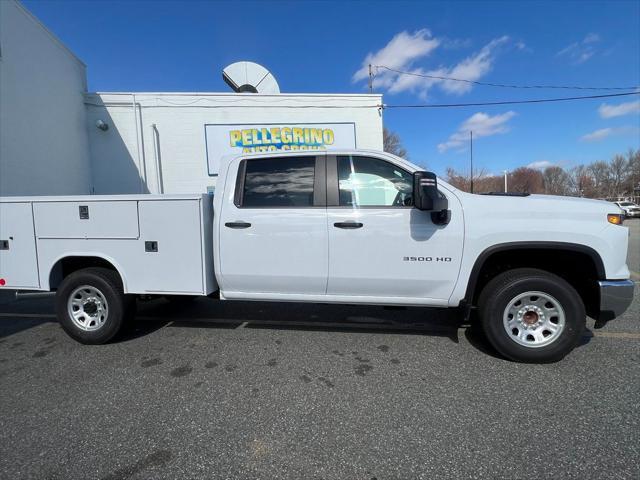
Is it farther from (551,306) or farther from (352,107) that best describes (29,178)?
(551,306)

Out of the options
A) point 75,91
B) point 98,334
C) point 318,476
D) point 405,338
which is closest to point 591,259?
point 405,338

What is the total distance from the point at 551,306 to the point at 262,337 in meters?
3.03

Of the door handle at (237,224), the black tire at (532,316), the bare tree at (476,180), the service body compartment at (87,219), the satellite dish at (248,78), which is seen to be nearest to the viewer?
the black tire at (532,316)

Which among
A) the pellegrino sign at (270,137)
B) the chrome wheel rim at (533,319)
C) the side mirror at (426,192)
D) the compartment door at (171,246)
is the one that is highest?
the pellegrino sign at (270,137)

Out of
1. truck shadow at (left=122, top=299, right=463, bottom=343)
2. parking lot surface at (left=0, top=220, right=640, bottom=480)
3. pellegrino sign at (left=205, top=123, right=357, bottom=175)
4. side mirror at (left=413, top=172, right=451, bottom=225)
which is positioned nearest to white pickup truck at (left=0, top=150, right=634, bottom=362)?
side mirror at (left=413, top=172, right=451, bottom=225)

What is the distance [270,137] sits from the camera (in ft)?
45.0

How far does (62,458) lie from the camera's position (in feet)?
7.21

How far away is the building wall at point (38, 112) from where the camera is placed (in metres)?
9.43

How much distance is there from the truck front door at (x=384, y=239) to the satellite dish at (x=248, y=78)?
13.0 meters

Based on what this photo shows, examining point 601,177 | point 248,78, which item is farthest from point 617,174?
point 248,78

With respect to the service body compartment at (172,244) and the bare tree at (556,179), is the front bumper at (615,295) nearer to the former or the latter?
the service body compartment at (172,244)

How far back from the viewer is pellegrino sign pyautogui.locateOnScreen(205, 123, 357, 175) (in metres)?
13.6

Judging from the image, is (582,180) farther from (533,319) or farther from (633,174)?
(533,319)

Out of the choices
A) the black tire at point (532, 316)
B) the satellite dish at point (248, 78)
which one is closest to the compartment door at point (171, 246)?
the black tire at point (532, 316)
